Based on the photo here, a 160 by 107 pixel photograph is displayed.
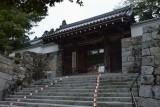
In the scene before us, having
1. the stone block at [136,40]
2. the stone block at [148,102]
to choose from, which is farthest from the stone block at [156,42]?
the stone block at [136,40]

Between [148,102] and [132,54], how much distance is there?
5.48 m

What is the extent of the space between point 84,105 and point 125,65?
474 cm

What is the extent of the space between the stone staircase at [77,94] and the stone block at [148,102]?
37 centimetres

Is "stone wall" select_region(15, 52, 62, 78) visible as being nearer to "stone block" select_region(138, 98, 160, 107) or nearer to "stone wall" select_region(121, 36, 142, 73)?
"stone wall" select_region(121, 36, 142, 73)

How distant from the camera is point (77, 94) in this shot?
940 centimetres

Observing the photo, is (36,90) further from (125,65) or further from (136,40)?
(136,40)

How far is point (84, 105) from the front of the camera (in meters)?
8.23

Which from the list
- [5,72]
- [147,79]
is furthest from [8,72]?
[147,79]

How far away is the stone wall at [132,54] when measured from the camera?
11.9 meters

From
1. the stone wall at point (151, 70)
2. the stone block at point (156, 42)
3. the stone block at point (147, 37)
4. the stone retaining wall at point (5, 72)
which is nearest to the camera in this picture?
the stone wall at point (151, 70)

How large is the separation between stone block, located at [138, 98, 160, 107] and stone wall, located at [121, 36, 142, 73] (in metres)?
4.73

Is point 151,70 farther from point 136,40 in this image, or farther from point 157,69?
point 136,40

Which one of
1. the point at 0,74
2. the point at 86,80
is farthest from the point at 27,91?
the point at 86,80

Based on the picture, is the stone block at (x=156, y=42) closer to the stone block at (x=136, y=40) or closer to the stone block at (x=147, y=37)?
the stone block at (x=147, y=37)
